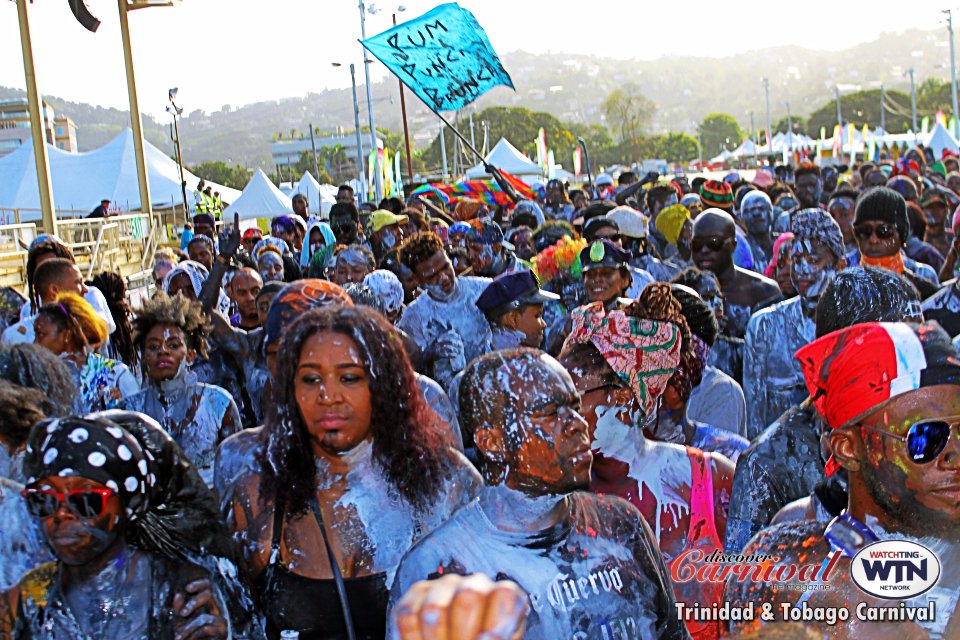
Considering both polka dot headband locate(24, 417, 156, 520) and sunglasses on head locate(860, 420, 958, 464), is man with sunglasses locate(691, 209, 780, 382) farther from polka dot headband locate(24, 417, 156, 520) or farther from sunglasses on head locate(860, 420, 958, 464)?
polka dot headband locate(24, 417, 156, 520)

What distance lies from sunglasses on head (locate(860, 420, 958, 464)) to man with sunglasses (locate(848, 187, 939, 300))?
3.75m

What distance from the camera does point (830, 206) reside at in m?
8.92

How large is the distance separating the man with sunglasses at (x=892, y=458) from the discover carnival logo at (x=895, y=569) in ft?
0.05

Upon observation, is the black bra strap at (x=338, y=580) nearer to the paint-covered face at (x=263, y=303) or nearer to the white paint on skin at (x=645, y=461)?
the white paint on skin at (x=645, y=461)

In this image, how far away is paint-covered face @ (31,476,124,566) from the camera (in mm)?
2588

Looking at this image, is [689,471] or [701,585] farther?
[689,471]

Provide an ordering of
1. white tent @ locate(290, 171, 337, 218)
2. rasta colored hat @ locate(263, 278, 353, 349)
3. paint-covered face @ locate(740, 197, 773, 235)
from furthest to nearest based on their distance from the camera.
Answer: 1. white tent @ locate(290, 171, 337, 218)
2. paint-covered face @ locate(740, 197, 773, 235)
3. rasta colored hat @ locate(263, 278, 353, 349)

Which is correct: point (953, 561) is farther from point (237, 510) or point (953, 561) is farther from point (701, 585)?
point (237, 510)

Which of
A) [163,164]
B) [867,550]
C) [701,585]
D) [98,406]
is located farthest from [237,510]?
[163,164]

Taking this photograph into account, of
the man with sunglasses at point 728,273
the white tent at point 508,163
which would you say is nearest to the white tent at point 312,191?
the white tent at point 508,163

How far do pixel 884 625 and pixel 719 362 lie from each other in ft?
11.0

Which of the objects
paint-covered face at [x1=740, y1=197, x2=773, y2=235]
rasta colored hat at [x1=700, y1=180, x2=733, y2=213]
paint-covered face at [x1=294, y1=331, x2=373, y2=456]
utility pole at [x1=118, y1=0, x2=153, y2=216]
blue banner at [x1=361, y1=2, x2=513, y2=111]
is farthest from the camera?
utility pole at [x1=118, y1=0, x2=153, y2=216]

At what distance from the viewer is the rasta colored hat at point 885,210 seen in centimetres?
580

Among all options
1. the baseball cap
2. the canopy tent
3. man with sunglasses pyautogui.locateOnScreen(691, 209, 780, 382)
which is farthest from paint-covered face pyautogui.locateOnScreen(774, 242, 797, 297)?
the canopy tent
